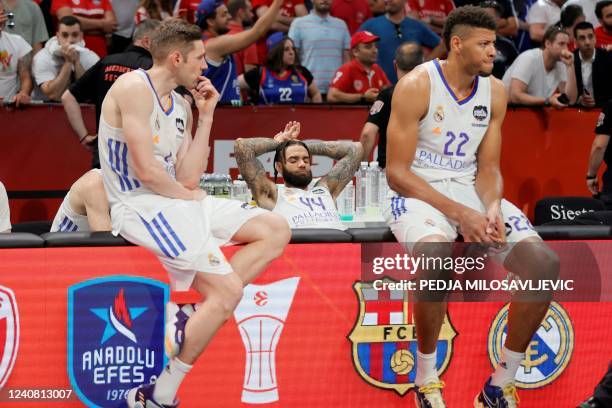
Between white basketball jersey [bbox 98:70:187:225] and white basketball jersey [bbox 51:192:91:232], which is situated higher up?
white basketball jersey [bbox 98:70:187:225]

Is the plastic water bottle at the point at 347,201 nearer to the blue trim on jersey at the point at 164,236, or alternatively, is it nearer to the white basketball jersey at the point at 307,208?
the white basketball jersey at the point at 307,208

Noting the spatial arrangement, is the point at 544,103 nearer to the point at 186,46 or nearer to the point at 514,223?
the point at 514,223

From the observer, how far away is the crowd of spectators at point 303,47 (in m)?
9.88

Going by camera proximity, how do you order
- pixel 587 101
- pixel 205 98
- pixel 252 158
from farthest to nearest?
pixel 587 101, pixel 252 158, pixel 205 98

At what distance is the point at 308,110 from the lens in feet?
32.6

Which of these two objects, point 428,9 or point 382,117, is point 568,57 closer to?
point 428,9

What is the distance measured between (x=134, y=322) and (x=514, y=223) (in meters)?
2.06

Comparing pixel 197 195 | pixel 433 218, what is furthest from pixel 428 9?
pixel 197 195

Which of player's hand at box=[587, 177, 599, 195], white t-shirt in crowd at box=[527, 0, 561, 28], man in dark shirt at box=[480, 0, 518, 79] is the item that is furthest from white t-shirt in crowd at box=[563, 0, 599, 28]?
player's hand at box=[587, 177, 599, 195]

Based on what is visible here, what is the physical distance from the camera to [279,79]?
1047 cm

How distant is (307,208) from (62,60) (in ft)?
12.4

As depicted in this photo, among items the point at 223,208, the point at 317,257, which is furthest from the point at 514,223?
the point at 223,208

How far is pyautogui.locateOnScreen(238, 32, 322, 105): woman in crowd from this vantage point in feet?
34.1

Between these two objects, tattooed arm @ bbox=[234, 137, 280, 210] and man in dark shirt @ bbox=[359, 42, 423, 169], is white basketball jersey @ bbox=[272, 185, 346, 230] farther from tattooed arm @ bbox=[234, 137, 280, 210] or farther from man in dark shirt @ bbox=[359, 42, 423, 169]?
man in dark shirt @ bbox=[359, 42, 423, 169]
